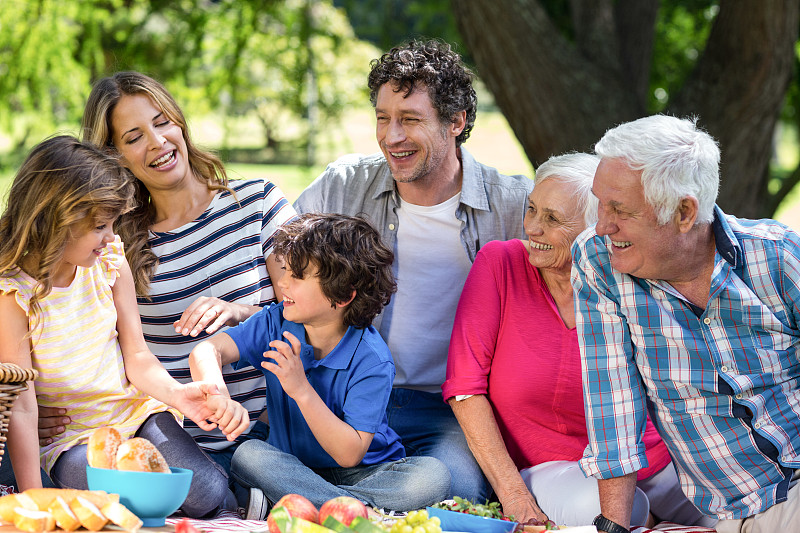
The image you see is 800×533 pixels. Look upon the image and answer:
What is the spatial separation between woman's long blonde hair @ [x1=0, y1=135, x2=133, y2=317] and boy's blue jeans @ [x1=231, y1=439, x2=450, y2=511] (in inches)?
30.2

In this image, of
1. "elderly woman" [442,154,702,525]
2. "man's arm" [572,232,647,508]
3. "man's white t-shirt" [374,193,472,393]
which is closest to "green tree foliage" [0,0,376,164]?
"man's white t-shirt" [374,193,472,393]

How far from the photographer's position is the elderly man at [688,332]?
2.21m

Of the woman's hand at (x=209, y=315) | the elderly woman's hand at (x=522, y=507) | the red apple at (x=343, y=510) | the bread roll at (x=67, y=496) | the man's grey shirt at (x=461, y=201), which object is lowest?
the elderly woman's hand at (x=522, y=507)

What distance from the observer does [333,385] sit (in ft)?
8.57

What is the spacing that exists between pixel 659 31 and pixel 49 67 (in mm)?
4396

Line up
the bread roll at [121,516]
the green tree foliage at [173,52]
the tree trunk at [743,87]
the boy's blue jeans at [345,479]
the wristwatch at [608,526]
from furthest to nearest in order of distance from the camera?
1. the green tree foliage at [173,52]
2. the tree trunk at [743,87]
3. the boy's blue jeans at [345,479]
4. the wristwatch at [608,526]
5. the bread roll at [121,516]

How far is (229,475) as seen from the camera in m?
2.79

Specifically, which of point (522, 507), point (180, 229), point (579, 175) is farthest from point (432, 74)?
point (522, 507)

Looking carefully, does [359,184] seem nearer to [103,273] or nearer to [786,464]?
[103,273]

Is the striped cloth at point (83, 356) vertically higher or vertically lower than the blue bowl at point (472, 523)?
higher

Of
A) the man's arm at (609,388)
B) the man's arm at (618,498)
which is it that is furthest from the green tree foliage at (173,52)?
the man's arm at (618,498)

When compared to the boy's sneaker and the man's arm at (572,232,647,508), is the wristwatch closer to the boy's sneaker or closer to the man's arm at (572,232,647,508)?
the man's arm at (572,232,647,508)

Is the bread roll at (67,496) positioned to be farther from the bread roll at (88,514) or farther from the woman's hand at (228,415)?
the woman's hand at (228,415)

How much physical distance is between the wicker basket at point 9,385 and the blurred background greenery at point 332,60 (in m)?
2.13
